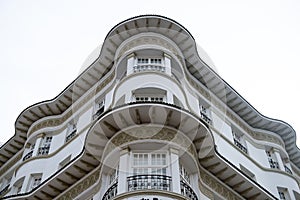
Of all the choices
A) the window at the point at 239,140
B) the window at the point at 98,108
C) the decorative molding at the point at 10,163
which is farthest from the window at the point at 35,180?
the window at the point at 239,140

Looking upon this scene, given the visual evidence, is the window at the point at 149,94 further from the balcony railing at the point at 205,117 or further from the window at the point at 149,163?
the balcony railing at the point at 205,117

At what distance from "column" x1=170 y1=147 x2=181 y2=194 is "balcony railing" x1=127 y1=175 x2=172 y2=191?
6.6 inches

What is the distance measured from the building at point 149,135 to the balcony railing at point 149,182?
1.3 inches

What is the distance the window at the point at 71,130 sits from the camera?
19.1 m

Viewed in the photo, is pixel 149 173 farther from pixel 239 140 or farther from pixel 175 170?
pixel 239 140

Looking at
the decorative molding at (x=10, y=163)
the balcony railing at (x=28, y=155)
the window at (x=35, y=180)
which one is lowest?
the window at (x=35, y=180)

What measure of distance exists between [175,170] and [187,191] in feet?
2.65

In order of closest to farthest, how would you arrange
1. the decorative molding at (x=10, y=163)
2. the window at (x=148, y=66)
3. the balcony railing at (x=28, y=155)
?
the window at (x=148, y=66) < the balcony railing at (x=28, y=155) < the decorative molding at (x=10, y=163)

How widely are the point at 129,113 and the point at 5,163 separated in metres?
13.9

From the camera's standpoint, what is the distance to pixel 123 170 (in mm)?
12695

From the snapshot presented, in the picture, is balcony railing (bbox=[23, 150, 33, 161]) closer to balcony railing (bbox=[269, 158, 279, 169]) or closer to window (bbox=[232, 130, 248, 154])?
window (bbox=[232, 130, 248, 154])

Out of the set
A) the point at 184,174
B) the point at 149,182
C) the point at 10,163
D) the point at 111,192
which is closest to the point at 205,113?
the point at 184,174

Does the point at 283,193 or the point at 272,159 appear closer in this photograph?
the point at 283,193

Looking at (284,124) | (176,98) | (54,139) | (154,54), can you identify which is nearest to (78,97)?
(54,139)
